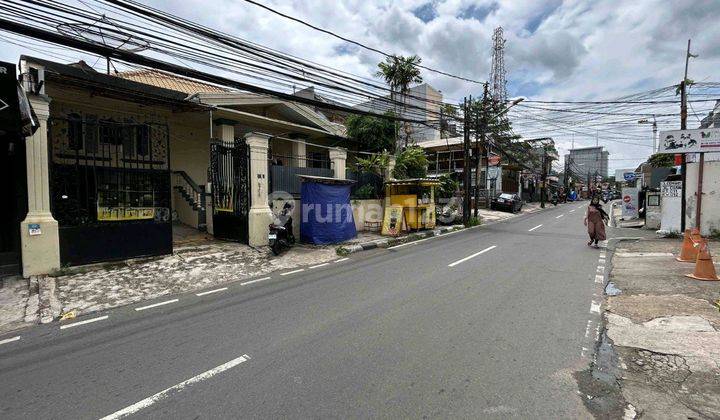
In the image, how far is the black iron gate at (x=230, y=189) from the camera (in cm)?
1099

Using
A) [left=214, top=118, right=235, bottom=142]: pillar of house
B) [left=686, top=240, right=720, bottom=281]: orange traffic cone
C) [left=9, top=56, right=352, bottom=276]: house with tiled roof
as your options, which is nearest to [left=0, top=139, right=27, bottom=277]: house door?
[left=9, top=56, right=352, bottom=276]: house with tiled roof

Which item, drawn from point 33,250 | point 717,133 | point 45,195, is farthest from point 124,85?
point 717,133

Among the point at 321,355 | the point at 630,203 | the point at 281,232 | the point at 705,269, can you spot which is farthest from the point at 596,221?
the point at 630,203

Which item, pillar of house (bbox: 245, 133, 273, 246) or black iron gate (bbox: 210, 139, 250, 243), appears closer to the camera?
pillar of house (bbox: 245, 133, 273, 246)

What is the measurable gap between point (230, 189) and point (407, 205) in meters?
6.69

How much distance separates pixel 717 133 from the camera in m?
11.3

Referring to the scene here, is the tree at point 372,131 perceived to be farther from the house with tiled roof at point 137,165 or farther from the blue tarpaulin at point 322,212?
the blue tarpaulin at point 322,212

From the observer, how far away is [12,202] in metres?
7.57

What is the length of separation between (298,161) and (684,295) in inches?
599

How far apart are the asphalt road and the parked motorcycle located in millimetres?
2911

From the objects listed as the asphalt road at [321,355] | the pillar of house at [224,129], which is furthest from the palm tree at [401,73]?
the asphalt road at [321,355]

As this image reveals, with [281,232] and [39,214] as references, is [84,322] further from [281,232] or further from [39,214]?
[281,232]

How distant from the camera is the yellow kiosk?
14.2m

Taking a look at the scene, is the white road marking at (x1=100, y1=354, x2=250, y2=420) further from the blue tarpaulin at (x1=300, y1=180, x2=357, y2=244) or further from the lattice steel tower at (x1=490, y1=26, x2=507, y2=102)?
the lattice steel tower at (x1=490, y1=26, x2=507, y2=102)
